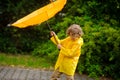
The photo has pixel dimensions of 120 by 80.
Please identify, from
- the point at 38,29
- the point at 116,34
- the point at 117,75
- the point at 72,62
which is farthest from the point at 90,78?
the point at 38,29

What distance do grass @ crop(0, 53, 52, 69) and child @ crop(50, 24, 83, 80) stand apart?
326 cm

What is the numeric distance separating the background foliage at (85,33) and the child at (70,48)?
2.64 metres

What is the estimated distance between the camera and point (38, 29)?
39.2 ft

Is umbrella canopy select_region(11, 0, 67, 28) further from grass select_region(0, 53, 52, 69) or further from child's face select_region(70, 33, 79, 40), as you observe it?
grass select_region(0, 53, 52, 69)

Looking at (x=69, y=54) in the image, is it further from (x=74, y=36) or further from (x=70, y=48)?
(x=74, y=36)

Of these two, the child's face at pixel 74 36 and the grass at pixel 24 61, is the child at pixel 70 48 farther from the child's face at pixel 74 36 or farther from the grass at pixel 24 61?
the grass at pixel 24 61

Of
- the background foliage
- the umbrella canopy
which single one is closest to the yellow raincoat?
the umbrella canopy

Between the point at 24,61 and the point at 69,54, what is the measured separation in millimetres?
4174

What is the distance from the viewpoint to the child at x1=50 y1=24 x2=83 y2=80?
6574mm

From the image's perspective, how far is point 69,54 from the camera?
656cm

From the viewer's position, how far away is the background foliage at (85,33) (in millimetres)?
9484

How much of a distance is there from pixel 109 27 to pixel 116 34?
0.71m

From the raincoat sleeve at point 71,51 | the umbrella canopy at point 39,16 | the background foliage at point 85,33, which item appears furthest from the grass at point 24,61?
the umbrella canopy at point 39,16

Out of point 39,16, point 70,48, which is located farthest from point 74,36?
point 39,16
